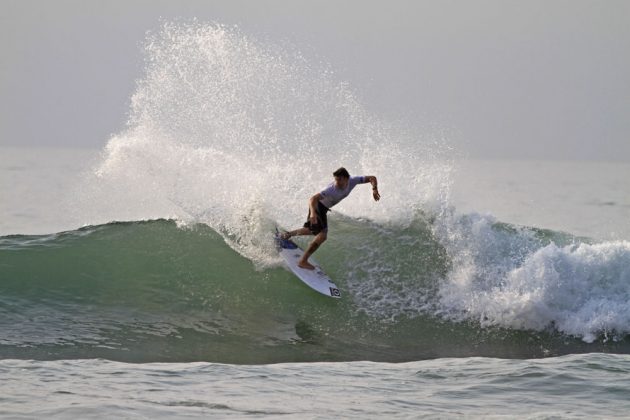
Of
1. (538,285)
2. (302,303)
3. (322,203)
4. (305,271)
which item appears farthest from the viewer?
(305,271)

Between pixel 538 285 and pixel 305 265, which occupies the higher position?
pixel 305 265

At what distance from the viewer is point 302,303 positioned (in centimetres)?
1139

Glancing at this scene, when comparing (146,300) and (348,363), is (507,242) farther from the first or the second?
(146,300)

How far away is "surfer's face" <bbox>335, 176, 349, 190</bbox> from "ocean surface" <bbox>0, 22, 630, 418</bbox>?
1323mm

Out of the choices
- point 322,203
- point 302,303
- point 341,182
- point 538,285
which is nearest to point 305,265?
point 302,303

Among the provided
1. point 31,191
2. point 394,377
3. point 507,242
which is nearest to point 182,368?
point 394,377

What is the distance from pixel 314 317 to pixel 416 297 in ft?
4.70

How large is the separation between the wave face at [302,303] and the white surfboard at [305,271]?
13 centimetres

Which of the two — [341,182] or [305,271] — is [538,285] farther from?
[305,271]

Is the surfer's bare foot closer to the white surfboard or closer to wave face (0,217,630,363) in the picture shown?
the white surfboard

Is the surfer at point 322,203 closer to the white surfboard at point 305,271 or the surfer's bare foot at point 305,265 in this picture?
the surfer's bare foot at point 305,265

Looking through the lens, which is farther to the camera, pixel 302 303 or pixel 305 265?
pixel 305 265

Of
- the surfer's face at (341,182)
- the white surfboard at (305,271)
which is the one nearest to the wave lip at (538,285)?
the white surfboard at (305,271)

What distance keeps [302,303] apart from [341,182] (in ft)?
5.44
